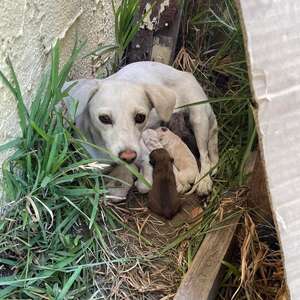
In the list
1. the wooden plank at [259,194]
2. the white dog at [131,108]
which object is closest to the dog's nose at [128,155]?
the white dog at [131,108]

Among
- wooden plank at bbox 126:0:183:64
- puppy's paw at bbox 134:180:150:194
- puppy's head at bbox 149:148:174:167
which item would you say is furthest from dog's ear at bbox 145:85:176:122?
wooden plank at bbox 126:0:183:64

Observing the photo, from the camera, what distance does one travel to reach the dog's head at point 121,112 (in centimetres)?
236

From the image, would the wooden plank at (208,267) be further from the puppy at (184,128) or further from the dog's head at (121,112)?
the puppy at (184,128)

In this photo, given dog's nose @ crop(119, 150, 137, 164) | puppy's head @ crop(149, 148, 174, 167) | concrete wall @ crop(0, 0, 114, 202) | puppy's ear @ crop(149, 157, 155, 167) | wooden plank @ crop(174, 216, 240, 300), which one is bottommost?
wooden plank @ crop(174, 216, 240, 300)

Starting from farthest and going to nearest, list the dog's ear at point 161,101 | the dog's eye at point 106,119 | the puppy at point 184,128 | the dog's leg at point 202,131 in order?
the puppy at point 184,128, the dog's leg at point 202,131, the dog's ear at point 161,101, the dog's eye at point 106,119

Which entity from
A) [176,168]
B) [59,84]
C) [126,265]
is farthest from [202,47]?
[126,265]

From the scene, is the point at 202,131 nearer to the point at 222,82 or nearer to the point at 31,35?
the point at 222,82

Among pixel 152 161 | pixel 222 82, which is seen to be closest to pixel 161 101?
pixel 152 161

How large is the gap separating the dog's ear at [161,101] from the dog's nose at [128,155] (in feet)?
0.96

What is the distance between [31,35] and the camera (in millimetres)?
2193

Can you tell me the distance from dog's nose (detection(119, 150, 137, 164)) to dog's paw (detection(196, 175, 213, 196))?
1.55ft

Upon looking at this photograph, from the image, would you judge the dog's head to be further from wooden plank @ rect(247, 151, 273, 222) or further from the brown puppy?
wooden plank @ rect(247, 151, 273, 222)

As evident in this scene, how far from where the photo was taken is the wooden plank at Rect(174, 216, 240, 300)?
6.76 ft

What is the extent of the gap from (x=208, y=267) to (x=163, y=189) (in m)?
0.36
